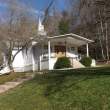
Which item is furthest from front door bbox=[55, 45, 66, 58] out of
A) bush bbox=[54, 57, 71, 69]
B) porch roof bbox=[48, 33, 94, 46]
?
bush bbox=[54, 57, 71, 69]

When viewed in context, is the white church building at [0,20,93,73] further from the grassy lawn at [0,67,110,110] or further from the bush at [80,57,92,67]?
the grassy lawn at [0,67,110,110]

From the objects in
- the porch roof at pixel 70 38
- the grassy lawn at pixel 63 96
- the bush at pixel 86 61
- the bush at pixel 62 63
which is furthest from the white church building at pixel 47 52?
the grassy lawn at pixel 63 96

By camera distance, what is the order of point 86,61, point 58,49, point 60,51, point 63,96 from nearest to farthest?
1. point 63,96
2. point 86,61
3. point 58,49
4. point 60,51

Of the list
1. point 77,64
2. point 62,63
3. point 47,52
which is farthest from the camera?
point 47,52

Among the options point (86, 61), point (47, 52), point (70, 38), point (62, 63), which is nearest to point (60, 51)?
point (47, 52)

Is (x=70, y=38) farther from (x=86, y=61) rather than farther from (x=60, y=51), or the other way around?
(x=60, y=51)

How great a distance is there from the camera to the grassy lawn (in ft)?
37.1

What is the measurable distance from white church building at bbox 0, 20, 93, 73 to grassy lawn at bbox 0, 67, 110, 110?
16740mm

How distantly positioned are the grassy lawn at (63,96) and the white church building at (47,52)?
54.9 feet

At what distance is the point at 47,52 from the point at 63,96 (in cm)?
2288

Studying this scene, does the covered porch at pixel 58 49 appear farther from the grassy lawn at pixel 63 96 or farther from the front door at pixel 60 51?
the grassy lawn at pixel 63 96

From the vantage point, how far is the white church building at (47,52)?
107ft

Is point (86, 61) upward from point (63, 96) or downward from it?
upward

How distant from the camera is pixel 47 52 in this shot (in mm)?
35469
